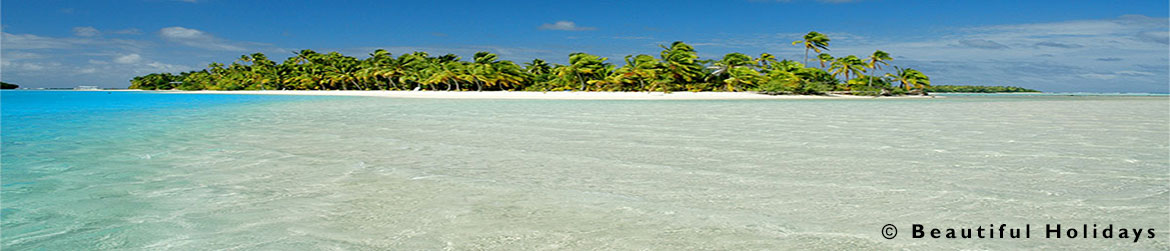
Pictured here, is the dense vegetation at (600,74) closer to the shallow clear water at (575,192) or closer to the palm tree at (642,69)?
the palm tree at (642,69)

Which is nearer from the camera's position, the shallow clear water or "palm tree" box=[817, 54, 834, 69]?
the shallow clear water

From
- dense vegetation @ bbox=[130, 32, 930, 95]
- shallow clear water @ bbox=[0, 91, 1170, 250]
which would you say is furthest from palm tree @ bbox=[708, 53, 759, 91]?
shallow clear water @ bbox=[0, 91, 1170, 250]

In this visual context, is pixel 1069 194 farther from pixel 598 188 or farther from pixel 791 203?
pixel 598 188

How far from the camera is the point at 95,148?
854 centimetres

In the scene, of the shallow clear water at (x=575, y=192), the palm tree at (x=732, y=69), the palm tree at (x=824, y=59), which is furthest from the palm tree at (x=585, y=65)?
the shallow clear water at (x=575, y=192)

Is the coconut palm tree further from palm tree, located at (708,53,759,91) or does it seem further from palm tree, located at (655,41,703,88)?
palm tree, located at (708,53,759,91)

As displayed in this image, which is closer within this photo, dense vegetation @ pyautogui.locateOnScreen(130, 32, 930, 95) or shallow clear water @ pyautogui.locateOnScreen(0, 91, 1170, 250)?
shallow clear water @ pyautogui.locateOnScreen(0, 91, 1170, 250)

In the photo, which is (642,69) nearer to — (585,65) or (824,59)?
(585,65)

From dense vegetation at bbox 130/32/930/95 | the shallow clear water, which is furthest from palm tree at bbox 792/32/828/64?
the shallow clear water

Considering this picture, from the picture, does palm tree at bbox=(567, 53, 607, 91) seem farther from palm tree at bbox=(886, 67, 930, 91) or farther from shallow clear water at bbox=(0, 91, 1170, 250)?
shallow clear water at bbox=(0, 91, 1170, 250)

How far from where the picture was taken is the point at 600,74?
63.7 metres

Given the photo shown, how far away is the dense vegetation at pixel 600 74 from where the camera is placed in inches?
2265

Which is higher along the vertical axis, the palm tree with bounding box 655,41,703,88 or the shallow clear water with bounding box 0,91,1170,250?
the palm tree with bounding box 655,41,703,88

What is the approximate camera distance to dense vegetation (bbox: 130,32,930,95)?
189 feet
